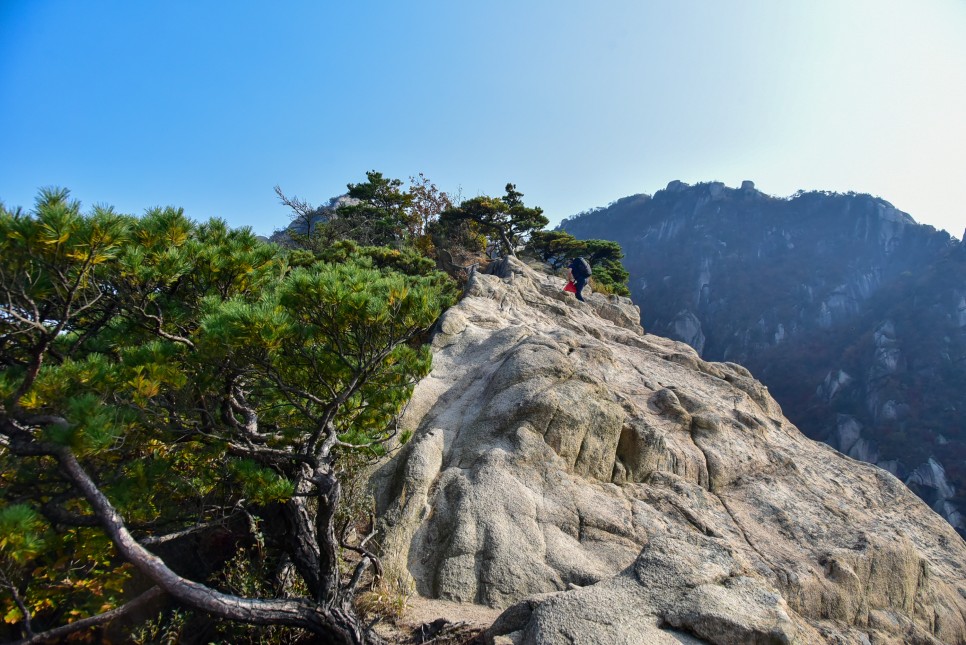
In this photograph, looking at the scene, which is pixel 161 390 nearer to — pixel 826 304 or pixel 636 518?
pixel 636 518

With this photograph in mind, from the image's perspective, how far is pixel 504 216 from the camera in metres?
29.7

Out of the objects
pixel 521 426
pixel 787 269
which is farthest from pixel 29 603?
pixel 787 269

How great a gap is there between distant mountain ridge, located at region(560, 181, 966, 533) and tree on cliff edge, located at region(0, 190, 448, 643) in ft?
→ 172

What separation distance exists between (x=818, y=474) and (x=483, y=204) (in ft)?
68.2

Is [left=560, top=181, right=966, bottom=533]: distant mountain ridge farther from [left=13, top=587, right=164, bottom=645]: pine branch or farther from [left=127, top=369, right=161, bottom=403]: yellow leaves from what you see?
[left=127, top=369, right=161, bottom=403]: yellow leaves

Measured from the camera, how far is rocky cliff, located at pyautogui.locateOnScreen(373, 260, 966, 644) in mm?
5023

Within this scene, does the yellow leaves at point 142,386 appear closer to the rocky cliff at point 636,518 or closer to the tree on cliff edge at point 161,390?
the tree on cliff edge at point 161,390

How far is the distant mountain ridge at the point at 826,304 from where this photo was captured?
5219cm

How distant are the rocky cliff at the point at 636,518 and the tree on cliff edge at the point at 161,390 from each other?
1730mm

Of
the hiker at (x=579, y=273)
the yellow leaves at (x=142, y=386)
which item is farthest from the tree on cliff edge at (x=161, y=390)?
the hiker at (x=579, y=273)

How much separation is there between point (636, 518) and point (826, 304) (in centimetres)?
8291

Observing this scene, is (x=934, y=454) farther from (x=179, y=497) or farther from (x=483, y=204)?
(x=179, y=497)

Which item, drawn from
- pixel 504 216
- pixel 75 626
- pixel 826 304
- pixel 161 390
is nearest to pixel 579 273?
pixel 504 216

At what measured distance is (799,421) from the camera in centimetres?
6019
